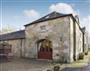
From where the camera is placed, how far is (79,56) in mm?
18141

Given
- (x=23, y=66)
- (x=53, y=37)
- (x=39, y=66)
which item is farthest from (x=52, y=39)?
(x=23, y=66)

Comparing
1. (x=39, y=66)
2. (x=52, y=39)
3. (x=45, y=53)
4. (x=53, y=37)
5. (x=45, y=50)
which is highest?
(x=53, y=37)

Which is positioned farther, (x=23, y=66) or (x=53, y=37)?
(x=53, y=37)

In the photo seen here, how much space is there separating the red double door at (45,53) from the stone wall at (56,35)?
0.63 m

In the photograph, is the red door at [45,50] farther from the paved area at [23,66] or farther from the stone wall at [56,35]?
the paved area at [23,66]

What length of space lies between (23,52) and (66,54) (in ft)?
23.9

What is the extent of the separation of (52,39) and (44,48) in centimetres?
210

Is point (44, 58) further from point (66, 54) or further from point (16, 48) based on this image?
point (16, 48)

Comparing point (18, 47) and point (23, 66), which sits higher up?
point (18, 47)

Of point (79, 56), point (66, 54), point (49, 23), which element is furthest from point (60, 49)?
point (79, 56)

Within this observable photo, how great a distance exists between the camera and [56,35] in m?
15.3

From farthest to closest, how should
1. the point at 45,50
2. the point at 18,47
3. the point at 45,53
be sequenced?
the point at 18,47, the point at 45,50, the point at 45,53

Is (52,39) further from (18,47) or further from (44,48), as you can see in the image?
(18,47)

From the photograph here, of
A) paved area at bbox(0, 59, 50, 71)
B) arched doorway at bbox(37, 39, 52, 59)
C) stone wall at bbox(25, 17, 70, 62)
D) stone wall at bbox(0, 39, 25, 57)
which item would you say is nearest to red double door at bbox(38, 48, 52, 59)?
arched doorway at bbox(37, 39, 52, 59)
